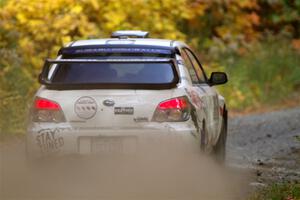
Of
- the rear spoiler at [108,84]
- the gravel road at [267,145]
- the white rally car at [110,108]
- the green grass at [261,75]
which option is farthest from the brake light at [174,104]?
the green grass at [261,75]

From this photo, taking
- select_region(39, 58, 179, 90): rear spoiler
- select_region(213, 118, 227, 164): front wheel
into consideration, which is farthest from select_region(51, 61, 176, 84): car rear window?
select_region(213, 118, 227, 164): front wheel

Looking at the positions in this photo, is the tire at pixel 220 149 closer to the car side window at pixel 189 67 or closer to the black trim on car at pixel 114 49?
the car side window at pixel 189 67

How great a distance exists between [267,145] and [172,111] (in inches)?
217

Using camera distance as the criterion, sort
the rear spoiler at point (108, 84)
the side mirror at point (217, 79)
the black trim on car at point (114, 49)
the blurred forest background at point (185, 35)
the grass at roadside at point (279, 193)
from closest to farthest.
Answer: the grass at roadside at point (279, 193)
the rear spoiler at point (108, 84)
the black trim on car at point (114, 49)
the side mirror at point (217, 79)
the blurred forest background at point (185, 35)

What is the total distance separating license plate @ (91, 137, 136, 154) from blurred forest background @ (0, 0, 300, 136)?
231 inches

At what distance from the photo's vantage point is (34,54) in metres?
18.7

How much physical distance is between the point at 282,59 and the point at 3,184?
47.2ft

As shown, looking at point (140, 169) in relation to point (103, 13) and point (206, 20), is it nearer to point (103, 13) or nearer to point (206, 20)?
point (103, 13)

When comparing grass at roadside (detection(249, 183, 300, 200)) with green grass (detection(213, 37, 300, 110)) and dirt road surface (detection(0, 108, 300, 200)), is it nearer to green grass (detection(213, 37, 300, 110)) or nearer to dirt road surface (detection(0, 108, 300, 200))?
dirt road surface (detection(0, 108, 300, 200))

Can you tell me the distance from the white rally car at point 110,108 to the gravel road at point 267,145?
1823mm

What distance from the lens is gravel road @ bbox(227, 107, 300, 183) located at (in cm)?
1136

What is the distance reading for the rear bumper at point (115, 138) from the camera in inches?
346

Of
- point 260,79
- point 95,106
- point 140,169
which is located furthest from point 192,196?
point 260,79

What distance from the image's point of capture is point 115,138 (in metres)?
8.80
